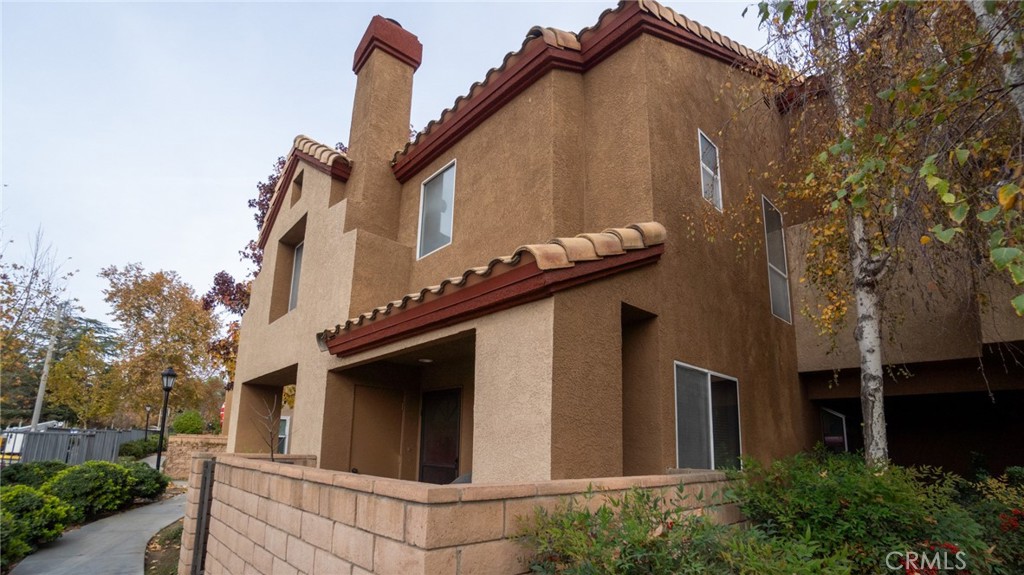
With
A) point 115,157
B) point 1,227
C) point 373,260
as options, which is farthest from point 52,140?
point 373,260

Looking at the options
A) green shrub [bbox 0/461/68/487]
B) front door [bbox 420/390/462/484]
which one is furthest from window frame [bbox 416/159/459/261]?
green shrub [bbox 0/461/68/487]

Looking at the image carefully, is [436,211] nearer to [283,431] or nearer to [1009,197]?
[1009,197]

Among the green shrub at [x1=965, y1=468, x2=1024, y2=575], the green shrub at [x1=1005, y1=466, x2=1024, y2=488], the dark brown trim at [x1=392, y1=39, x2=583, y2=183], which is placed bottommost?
the green shrub at [x1=965, y1=468, x2=1024, y2=575]

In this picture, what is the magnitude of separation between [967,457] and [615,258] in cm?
1019

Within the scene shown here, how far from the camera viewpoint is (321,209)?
10070mm

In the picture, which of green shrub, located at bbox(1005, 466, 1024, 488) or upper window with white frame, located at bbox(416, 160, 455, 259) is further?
upper window with white frame, located at bbox(416, 160, 455, 259)

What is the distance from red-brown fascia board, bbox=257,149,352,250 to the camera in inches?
384

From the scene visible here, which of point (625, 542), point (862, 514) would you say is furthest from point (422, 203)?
point (625, 542)

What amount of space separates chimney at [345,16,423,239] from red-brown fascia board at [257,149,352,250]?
0.18 metres

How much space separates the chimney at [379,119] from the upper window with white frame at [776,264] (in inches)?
248

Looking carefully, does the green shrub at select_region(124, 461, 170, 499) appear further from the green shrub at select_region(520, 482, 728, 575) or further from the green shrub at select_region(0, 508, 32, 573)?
the green shrub at select_region(520, 482, 728, 575)

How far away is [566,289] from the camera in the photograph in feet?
15.8

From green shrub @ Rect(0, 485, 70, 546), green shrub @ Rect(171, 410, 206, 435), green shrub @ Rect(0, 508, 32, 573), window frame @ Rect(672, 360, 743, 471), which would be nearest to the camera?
window frame @ Rect(672, 360, 743, 471)

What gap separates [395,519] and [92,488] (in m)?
13.0
